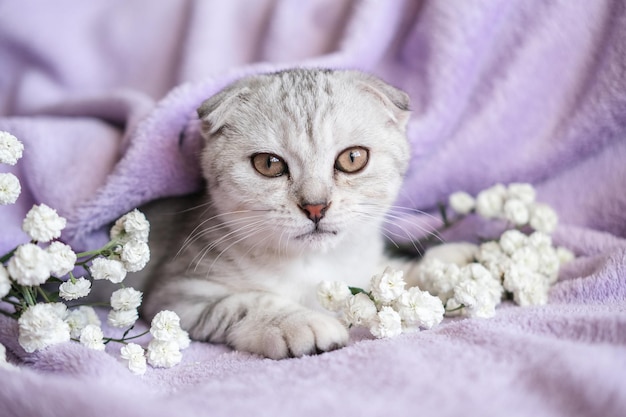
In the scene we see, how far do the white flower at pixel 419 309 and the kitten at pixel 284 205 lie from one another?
0.13 metres

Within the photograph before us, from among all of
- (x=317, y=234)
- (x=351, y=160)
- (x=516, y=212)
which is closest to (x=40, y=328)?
(x=317, y=234)

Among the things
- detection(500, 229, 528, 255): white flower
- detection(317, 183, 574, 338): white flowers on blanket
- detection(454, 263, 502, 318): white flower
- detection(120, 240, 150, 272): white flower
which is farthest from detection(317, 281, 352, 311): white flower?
detection(500, 229, 528, 255): white flower

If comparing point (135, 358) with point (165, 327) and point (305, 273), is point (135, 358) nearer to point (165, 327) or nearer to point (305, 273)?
point (165, 327)

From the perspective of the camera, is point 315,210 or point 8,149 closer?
point 8,149

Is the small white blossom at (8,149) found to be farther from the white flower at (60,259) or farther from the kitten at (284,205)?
the kitten at (284,205)

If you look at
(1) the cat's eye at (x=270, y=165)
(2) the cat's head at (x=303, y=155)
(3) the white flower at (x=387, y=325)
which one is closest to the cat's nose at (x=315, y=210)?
(2) the cat's head at (x=303, y=155)

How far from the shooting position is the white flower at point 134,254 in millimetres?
1035

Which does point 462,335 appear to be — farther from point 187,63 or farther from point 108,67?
point 108,67

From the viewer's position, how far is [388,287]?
111 cm

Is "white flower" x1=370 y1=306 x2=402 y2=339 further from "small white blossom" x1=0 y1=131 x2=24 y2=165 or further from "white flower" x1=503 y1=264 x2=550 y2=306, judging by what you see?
"small white blossom" x1=0 y1=131 x2=24 y2=165

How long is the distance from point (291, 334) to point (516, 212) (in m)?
0.73

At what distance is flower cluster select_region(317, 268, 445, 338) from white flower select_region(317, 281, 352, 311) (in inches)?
0.7

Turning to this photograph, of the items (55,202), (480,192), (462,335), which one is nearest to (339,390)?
(462,335)

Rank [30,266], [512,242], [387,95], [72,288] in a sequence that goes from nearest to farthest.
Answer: [30,266] → [72,288] → [387,95] → [512,242]
